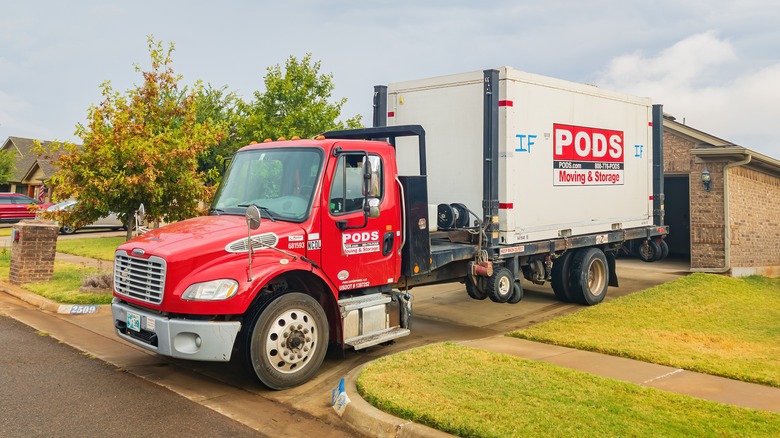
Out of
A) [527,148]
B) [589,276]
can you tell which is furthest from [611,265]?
[527,148]

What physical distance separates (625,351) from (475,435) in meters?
3.62

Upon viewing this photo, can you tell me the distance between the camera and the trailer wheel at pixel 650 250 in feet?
42.3

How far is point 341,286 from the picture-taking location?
700 centimetres

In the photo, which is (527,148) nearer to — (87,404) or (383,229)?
(383,229)

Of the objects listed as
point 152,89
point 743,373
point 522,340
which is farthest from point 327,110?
point 743,373

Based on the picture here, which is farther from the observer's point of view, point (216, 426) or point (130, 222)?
point (130, 222)

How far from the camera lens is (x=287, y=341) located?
6.30m

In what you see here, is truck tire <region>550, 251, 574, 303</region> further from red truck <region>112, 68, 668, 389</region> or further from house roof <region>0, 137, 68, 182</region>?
house roof <region>0, 137, 68, 182</region>

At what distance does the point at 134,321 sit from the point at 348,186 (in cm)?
262

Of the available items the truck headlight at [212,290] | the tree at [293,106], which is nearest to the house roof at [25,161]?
the tree at [293,106]

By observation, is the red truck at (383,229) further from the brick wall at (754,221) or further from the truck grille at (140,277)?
the brick wall at (754,221)

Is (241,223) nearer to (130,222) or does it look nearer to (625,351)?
(625,351)

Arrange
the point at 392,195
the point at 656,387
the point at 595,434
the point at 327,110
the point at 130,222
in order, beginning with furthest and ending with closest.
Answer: the point at 327,110
the point at 130,222
the point at 392,195
the point at 656,387
the point at 595,434

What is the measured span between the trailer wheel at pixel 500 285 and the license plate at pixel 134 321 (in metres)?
4.89
